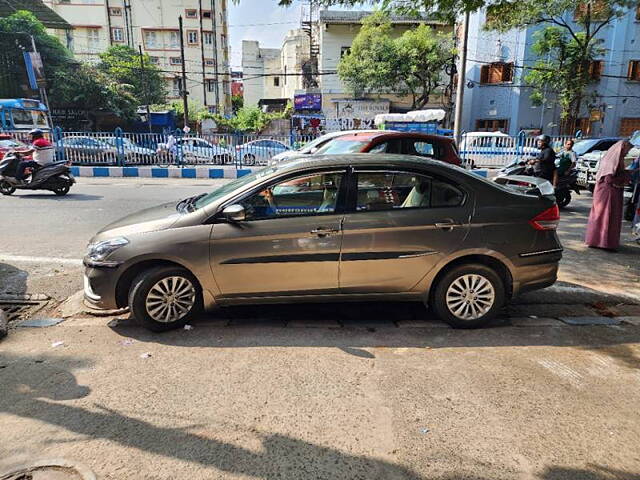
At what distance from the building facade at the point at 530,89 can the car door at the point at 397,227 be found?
90.5 ft

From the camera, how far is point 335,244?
4.15 metres

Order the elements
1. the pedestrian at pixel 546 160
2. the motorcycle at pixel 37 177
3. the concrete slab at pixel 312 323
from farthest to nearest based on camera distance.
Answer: the motorcycle at pixel 37 177
the pedestrian at pixel 546 160
the concrete slab at pixel 312 323

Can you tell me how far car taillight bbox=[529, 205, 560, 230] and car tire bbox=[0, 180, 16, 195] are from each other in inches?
491

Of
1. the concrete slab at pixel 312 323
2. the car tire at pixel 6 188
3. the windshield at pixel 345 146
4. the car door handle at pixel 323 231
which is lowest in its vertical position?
the concrete slab at pixel 312 323

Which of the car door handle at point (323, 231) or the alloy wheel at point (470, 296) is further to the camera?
the alloy wheel at point (470, 296)

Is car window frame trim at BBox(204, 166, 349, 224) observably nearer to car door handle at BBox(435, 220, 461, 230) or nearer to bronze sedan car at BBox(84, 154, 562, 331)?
bronze sedan car at BBox(84, 154, 562, 331)

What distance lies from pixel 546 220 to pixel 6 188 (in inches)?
504

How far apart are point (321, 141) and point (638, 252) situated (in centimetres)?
643

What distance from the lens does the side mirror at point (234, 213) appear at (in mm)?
4082

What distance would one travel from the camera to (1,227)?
8.48 m

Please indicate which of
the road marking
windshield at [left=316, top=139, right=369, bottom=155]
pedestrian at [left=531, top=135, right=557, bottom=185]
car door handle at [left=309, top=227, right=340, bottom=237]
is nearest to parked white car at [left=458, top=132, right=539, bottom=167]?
pedestrian at [left=531, top=135, right=557, bottom=185]

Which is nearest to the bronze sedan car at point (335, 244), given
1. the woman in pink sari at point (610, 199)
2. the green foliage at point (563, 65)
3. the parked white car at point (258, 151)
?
the woman in pink sari at point (610, 199)

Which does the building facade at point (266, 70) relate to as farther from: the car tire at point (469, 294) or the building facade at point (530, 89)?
the car tire at point (469, 294)

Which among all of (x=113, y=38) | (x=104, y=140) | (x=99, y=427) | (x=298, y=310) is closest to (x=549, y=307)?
(x=298, y=310)
